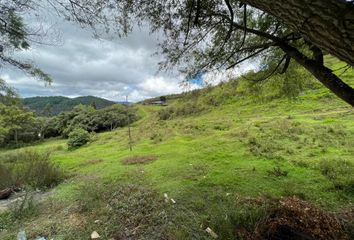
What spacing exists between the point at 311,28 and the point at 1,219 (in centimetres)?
685

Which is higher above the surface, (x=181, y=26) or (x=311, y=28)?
(x=181, y=26)

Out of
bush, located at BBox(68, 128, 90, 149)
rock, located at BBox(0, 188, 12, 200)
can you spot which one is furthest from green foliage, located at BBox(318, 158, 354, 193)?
bush, located at BBox(68, 128, 90, 149)

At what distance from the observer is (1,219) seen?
570 centimetres

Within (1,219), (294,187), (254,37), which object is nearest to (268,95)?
(254,37)

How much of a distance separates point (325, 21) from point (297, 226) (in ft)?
9.99

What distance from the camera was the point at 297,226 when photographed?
3645 mm

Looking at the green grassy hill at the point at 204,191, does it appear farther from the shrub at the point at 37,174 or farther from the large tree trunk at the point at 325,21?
the large tree trunk at the point at 325,21

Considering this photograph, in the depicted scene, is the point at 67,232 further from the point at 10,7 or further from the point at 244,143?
the point at 244,143

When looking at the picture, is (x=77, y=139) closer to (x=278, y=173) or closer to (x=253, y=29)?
(x=278, y=173)

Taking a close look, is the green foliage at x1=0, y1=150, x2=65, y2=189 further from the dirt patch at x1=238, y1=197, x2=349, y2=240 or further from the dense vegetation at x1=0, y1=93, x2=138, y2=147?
the dense vegetation at x1=0, y1=93, x2=138, y2=147

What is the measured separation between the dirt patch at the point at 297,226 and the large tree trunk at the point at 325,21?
269 cm

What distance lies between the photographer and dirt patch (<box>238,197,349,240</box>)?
11.5ft

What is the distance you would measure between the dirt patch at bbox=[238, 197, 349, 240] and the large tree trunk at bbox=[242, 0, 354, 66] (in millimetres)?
2691

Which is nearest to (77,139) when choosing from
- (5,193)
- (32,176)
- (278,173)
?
(32,176)
